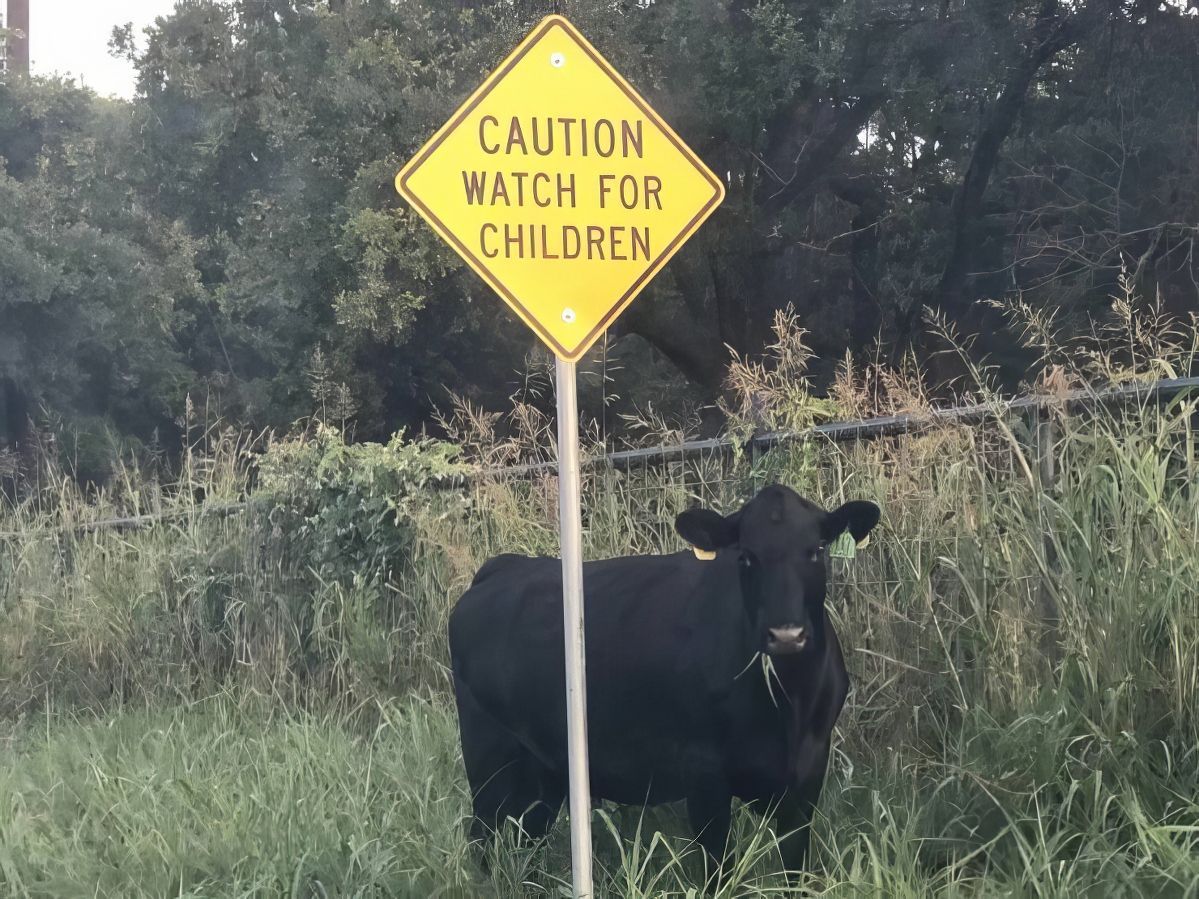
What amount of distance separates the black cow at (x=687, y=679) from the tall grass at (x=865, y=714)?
0.21 meters

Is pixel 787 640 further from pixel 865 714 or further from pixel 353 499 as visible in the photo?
pixel 353 499

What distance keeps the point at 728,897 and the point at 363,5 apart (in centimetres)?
1867

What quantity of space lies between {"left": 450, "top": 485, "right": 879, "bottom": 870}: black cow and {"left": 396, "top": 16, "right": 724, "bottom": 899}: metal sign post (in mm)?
579

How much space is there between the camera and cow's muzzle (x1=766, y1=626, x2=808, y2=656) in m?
4.18

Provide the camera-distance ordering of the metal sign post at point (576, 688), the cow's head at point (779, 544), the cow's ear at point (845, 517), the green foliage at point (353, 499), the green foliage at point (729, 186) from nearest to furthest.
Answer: the metal sign post at point (576, 688)
the cow's head at point (779, 544)
the cow's ear at point (845, 517)
the green foliage at point (353, 499)
the green foliage at point (729, 186)

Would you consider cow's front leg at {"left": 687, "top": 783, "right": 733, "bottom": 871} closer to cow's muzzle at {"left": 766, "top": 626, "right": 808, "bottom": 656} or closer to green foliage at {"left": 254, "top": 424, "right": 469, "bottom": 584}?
cow's muzzle at {"left": 766, "top": 626, "right": 808, "bottom": 656}

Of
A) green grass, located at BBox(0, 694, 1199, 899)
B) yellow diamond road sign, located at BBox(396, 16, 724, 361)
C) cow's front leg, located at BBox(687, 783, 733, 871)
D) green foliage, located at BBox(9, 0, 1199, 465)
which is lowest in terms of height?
green grass, located at BBox(0, 694, 1199, 899)

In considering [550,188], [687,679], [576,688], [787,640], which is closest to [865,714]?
[687,679]

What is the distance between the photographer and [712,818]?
448 cm

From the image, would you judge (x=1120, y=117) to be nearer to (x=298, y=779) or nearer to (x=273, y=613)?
(x=273, y=613)

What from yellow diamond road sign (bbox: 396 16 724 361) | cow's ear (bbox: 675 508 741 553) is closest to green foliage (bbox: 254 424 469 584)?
cow's ear (bbox: 675 508 741 553)

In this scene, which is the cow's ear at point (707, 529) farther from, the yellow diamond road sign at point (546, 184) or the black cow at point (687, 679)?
the yellow diamond road sign at point (546, 184)

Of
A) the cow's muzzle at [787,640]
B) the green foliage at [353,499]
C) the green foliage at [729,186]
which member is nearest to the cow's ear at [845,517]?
the cow's muzzle at [787,640]

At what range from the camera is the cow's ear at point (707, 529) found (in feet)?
14.9
